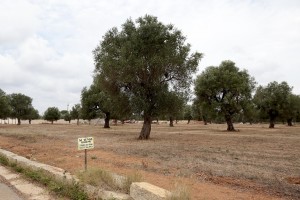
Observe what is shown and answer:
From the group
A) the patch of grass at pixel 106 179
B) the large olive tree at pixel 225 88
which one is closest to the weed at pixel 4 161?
the patch of grass at pixel 106 179

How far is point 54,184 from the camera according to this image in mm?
11586

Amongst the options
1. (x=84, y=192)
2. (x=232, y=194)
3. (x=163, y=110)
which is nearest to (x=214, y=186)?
(x=232, y=194)

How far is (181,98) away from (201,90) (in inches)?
844

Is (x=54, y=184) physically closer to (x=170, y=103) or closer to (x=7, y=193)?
(x=7, y=193)

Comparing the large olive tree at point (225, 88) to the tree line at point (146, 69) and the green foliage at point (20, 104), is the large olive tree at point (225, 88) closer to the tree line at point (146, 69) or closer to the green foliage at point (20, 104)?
the tree line at point (146, 69)

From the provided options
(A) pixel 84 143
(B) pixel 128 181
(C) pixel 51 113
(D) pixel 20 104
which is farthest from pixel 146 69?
(C) pixel 51 113

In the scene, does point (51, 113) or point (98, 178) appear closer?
point (98, 178)

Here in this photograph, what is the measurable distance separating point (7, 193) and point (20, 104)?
316ft

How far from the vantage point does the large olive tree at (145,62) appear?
31.6 m

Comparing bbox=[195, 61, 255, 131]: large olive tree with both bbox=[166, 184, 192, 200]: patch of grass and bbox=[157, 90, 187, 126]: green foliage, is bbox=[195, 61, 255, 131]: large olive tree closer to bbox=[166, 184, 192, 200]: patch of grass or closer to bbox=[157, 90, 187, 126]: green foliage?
bbox=[157, 90, 187, 126]: green foliage

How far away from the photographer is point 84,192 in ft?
33.4

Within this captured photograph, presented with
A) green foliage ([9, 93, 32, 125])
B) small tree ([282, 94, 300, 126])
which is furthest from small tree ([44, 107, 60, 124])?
small tree ([282, 94, 300, 126])

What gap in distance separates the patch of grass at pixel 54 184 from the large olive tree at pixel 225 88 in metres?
41.7

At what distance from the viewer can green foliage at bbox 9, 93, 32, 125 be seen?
101688 millimetres
